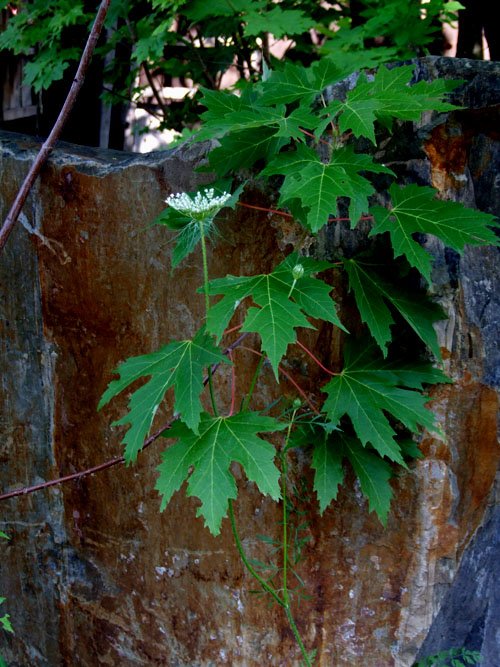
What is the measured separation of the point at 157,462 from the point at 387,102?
3.95ft

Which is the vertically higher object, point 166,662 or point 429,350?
point 429,350

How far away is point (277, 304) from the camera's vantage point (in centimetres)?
151

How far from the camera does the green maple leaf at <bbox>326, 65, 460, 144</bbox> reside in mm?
1547

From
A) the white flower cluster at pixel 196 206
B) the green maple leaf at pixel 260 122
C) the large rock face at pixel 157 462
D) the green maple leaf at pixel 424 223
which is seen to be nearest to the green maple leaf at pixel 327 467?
the large rock face at pixel 157 462

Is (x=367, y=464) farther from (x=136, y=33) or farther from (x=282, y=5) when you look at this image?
(x=136, y=33)

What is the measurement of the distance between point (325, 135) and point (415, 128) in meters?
0.23

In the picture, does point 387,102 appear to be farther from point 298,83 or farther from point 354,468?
point 354,468

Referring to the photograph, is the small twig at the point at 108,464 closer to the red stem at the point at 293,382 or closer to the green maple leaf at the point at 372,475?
the red stem at the point at 293,382

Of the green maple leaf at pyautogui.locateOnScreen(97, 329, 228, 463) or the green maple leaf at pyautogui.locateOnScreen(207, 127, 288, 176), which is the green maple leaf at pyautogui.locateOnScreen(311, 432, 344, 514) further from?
the green maple leaf at pyautogui.locateOnScreen(207, 127, 288, 176)

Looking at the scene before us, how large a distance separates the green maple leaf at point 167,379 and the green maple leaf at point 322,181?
1.22 ft

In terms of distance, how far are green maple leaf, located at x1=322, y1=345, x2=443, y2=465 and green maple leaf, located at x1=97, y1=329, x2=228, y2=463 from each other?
343 millimetres

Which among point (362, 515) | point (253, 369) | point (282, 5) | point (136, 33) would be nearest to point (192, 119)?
point (136, 33)

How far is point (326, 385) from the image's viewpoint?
1.79m

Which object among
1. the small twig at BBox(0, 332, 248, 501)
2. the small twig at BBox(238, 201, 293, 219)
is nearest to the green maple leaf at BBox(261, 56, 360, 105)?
the small twig at BBox(238, 201, 293, 219)
